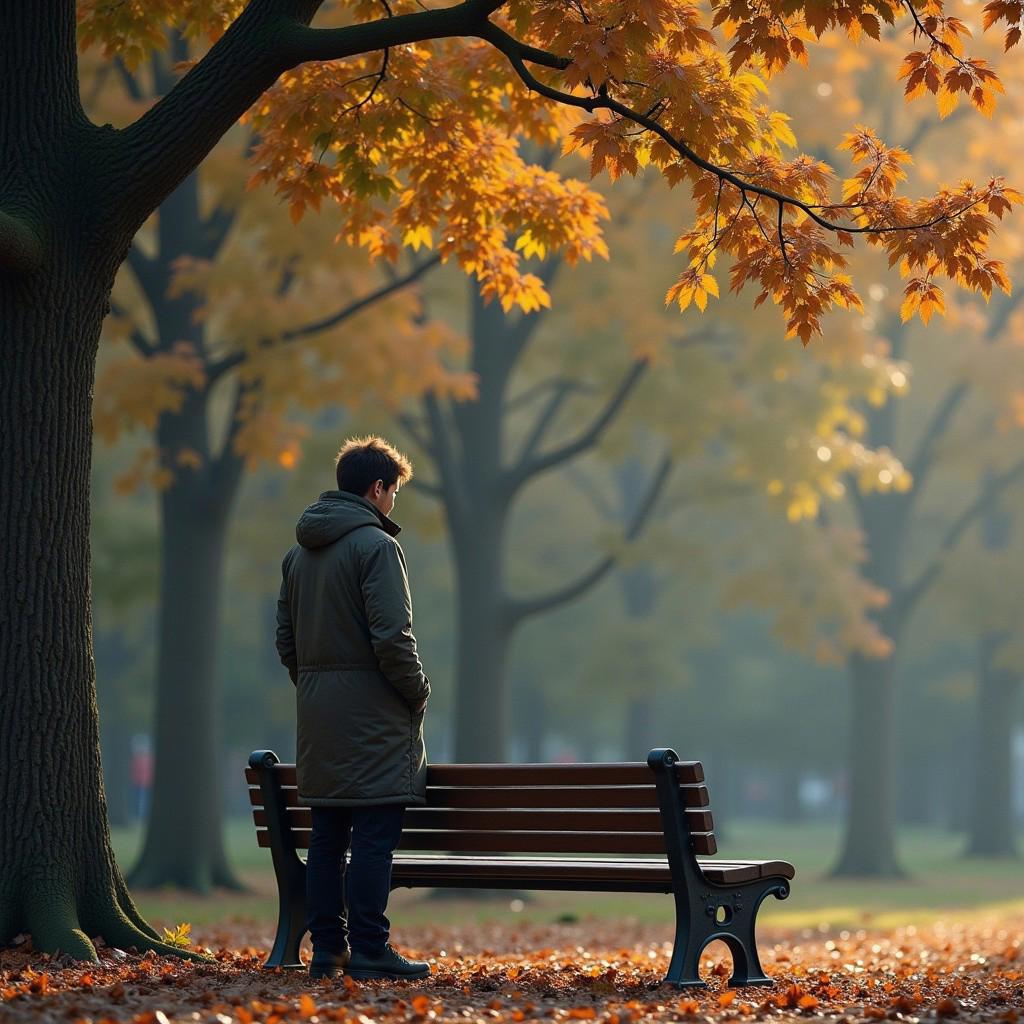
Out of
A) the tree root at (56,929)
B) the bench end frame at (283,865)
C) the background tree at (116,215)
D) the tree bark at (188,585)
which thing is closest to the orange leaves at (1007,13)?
the background tree at (116,215)

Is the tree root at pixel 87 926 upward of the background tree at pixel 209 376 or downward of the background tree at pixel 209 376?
downward

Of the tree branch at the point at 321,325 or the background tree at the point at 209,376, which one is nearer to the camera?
the tree branch at the point at 321,325

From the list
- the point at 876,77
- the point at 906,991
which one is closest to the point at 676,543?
the point at 876,77

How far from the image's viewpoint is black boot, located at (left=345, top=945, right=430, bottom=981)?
6.22 meters

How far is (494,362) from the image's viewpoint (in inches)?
685

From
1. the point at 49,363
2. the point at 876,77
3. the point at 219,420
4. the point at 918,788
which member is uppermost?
the point at 876,77

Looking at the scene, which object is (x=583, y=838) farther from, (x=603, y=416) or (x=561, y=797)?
(x=603, y=416)

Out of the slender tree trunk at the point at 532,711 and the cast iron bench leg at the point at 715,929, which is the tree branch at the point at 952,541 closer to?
the slender tree trunk at the point at 532,711

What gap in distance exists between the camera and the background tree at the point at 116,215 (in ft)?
21.9

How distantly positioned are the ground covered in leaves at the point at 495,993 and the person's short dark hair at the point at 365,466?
1.89 meters

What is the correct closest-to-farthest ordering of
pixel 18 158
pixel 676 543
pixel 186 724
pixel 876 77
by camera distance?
pixel 18 158
pixel 186 724
pixel 876 77
pixel 676 543

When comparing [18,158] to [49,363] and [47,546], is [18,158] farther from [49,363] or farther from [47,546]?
[47,546]

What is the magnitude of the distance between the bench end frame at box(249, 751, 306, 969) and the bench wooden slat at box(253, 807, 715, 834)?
5.2 inches

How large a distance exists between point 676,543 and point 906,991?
710 inches
